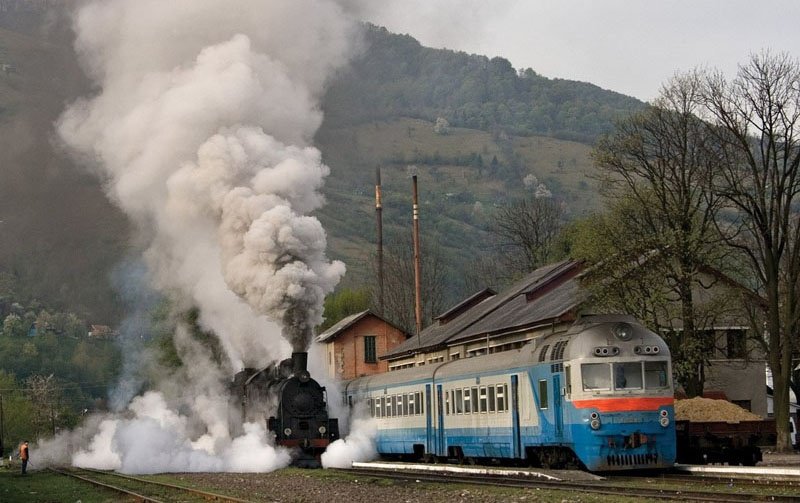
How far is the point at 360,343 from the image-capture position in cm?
7775

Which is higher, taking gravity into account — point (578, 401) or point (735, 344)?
point (735, 344)

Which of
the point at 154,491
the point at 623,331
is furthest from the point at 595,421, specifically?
the point at 154,491

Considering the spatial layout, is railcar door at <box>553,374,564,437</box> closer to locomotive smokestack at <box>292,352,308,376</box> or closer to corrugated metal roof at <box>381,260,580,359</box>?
locomotive smokestack at <box>292,352,308,376</box>

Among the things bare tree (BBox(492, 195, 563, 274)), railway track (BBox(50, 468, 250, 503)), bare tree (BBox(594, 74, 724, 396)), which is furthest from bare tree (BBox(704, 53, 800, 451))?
bare tree (BBox(492, 195, 563, 274))

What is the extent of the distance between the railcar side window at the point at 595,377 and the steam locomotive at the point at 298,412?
35.2ft

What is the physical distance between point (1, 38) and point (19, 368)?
30.7m

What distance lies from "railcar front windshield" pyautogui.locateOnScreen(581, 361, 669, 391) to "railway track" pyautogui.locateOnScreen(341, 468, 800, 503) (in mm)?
2539

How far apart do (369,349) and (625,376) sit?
54.3 metres

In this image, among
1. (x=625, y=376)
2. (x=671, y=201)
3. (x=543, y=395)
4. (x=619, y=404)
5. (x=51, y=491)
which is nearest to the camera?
(x=619, y=404)

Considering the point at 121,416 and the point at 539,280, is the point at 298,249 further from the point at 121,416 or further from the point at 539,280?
the point at 539,280

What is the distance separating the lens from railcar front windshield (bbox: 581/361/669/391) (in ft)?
78.2

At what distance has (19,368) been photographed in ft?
265

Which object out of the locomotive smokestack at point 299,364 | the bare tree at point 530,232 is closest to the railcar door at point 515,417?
the locomotive smokestack at point 299,364

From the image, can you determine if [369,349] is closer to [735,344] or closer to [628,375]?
[735,344]
